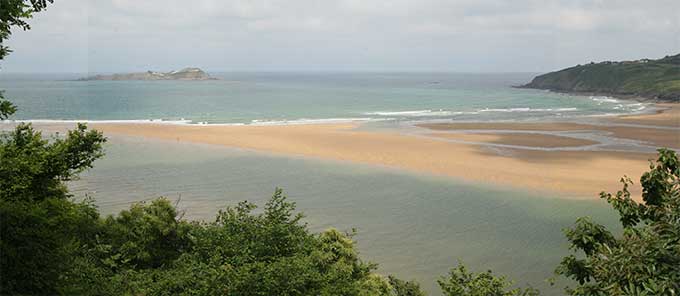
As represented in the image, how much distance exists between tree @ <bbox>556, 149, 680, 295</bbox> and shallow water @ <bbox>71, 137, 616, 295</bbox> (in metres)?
Result: 9.01

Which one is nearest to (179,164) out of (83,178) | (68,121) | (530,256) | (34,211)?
(83,178)

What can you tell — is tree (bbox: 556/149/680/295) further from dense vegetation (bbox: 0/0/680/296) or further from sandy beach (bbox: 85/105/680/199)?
sandy beach (bbox: 85/105/680/199)

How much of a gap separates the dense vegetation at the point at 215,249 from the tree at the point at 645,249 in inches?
0.5

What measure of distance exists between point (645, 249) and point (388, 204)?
62.6 feet

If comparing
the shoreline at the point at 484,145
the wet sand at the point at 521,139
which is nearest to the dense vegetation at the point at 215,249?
the shoreline at the point at 484,145

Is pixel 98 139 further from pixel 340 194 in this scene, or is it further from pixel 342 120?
pixel 342 120

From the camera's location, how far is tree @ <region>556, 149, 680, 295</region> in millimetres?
5117

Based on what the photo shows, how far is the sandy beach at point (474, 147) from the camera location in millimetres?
29828

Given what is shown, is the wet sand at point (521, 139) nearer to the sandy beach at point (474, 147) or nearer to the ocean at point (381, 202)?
the sandy beach at point (474, 147)

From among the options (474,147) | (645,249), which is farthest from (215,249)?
(474,147)

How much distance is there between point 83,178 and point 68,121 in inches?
1284

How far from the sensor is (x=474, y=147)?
3975 centimetres

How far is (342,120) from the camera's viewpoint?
59.4m

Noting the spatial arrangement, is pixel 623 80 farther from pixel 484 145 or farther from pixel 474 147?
pixel 474 147
